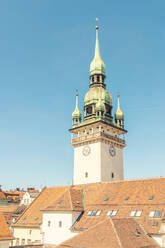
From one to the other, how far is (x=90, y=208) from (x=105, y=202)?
2.25 m

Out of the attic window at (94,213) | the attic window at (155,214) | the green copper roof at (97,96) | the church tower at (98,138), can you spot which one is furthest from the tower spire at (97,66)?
the attic window at (155,214)

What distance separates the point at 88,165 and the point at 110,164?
412cm

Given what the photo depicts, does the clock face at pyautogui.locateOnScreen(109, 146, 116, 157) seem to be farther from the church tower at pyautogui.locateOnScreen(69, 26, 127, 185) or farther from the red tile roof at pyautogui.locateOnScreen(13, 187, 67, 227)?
the red tile roof at pyautogui.locateOnScreen(13, 187, 67, 227)

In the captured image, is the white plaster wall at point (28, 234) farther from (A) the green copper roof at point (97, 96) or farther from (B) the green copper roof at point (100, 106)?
(A) the green copper roof at point (97, 96)

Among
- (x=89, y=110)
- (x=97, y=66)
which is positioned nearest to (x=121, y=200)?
(x=89, y=110)

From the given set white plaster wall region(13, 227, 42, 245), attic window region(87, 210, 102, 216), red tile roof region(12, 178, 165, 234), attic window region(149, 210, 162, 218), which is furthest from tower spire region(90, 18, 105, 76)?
attic window region(149, 210, 162, 218)

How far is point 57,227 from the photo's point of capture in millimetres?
40219

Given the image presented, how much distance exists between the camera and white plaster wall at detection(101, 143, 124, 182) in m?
53.5

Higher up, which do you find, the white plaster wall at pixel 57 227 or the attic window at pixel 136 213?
the attic window at pixel 136 213

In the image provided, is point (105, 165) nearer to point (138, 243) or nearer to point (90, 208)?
point (90, 208)

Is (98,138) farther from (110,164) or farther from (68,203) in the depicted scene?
(68,203)

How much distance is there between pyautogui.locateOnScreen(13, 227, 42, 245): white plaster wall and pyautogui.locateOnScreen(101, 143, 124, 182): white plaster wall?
48.3 ft

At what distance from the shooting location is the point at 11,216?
179 feet

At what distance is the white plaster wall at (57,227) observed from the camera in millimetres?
38906
